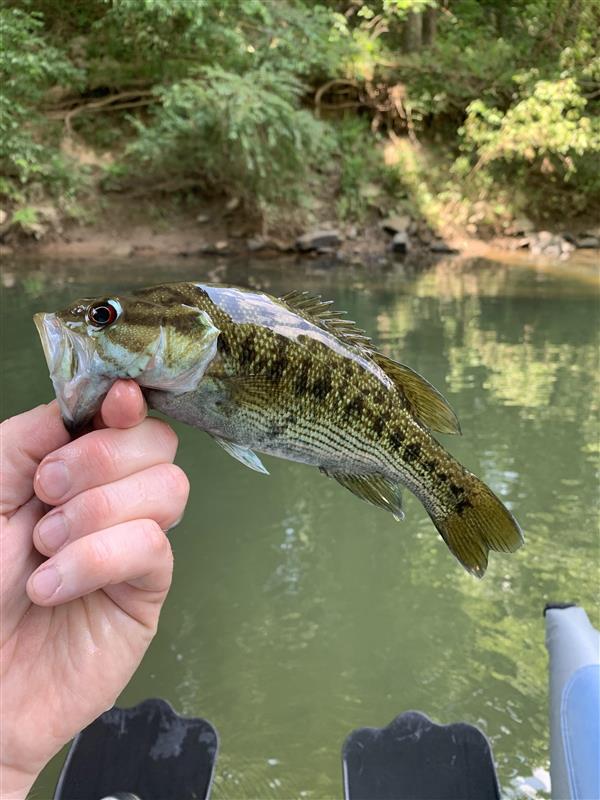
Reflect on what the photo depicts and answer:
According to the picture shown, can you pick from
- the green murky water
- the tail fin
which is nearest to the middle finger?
the tail fin

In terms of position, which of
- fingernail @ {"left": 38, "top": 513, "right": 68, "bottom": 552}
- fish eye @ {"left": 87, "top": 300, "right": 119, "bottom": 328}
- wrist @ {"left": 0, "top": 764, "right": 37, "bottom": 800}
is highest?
fish eye @ {"left": 87, "top": 300, "right": 119, "bottom": 328}

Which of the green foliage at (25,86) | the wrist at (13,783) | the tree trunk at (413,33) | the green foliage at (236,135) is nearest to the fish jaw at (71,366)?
the wrist at (13,783)

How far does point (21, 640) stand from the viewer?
1.38m

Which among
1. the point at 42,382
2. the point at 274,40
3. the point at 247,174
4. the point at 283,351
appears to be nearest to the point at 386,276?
the point at 247,174

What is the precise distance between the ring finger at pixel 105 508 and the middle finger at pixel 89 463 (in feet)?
0.06

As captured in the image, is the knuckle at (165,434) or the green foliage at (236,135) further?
the green foliage at (236,135)

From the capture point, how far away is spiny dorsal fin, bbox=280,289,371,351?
1412 mm

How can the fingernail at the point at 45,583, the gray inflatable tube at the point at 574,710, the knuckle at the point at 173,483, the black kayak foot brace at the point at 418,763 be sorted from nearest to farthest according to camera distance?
the fingernail at the point at 45,583
the knuckle at the point at 173,483
the gray inflatable tube at the point at 574,710
the black kayak foot brace at the point at 418,763

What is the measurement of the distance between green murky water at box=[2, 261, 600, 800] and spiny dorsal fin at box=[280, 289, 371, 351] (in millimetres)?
2589

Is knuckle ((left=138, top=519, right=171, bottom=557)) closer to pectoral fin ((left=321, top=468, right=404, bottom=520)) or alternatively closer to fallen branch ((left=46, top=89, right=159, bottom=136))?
pectoral fin ((left=321, top=468, right=404, bottom=520))

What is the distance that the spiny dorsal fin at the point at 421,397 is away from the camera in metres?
1.48

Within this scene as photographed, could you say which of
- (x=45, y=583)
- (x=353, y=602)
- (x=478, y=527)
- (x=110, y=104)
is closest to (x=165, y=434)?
(x=45, y=583)

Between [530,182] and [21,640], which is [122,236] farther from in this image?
[21,640]

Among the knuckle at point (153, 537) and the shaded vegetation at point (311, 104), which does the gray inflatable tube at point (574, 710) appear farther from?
the shaded vegetation at point (311, 104)
